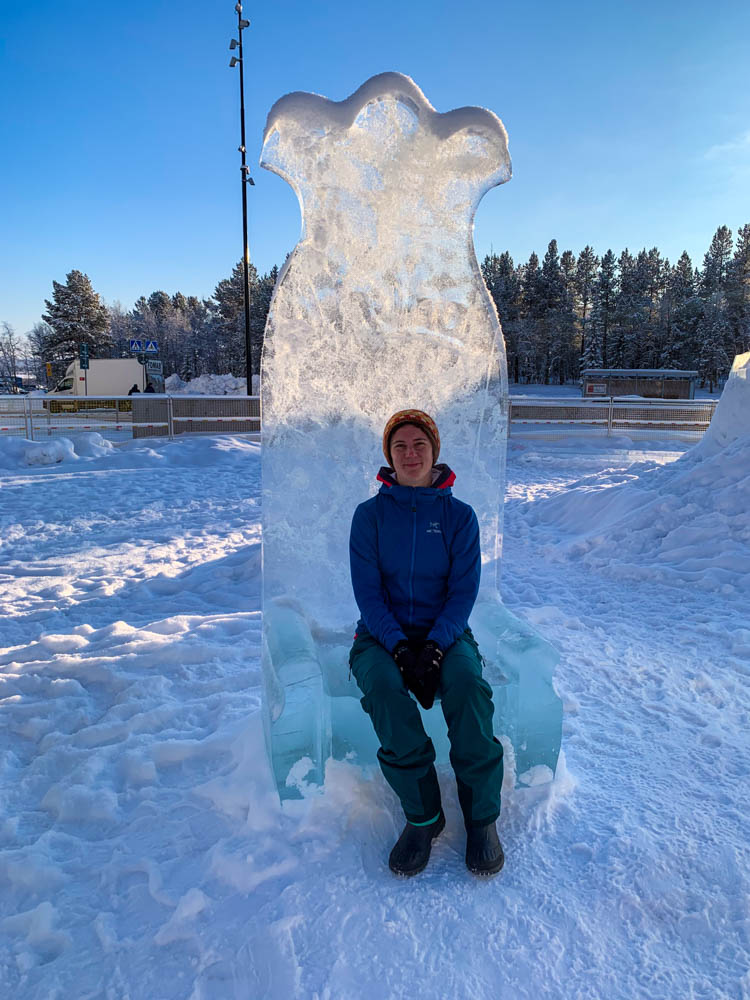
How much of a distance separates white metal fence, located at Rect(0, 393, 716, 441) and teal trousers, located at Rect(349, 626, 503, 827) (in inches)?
562

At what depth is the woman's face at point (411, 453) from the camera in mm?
2539

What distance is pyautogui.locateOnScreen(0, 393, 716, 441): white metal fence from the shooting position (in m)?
15.7

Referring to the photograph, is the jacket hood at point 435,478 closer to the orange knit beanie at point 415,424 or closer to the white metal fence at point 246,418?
the orange knit beanie at point 415,424

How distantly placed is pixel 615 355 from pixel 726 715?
59870mm

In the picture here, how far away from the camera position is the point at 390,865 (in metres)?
2.03

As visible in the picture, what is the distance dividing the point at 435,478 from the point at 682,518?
449cm

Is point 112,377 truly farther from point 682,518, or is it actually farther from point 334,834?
point 334,834

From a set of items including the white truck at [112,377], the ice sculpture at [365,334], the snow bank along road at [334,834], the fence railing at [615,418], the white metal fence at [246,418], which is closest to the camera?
the snow bank along road at [334,834]

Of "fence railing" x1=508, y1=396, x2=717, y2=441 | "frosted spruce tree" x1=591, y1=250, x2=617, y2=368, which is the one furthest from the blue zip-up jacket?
"frosted spruce tree" x1=591, y1=250, x2=617, y2=368

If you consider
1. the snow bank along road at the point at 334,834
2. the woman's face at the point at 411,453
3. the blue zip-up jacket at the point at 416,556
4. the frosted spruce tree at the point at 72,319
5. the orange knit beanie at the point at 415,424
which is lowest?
the snow bank along road at the point at 334,834

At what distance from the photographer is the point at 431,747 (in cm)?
214

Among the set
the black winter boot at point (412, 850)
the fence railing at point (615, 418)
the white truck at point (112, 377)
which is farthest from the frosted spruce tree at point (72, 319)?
the black winter boot at point (412, 850)

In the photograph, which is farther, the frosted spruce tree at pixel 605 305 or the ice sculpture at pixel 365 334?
the frosted spruce tree at pixel 605 305

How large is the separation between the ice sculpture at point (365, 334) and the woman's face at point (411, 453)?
680 mm
